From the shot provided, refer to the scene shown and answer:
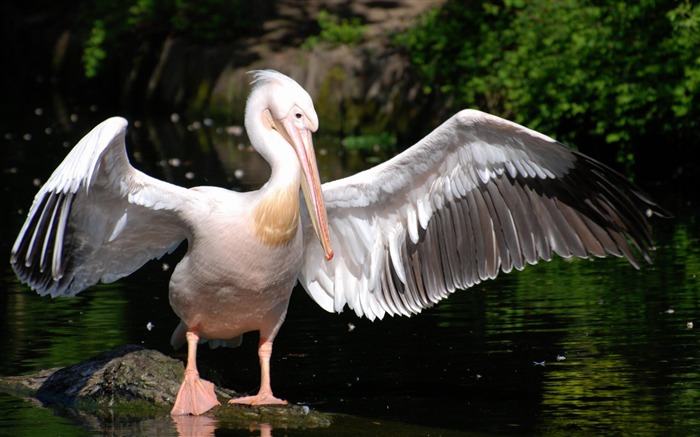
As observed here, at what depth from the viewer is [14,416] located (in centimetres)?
549

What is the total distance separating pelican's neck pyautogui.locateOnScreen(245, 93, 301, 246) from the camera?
217 inches

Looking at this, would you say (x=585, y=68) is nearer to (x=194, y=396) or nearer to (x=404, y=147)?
(x=404, y=147)

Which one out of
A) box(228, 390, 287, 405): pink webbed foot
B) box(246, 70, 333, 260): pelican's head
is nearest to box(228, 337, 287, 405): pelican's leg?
box(228, 390, 287, 405): pink webbed foot

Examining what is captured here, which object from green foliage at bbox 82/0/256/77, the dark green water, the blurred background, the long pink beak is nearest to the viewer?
the dark green water

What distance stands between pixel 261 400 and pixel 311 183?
103cm

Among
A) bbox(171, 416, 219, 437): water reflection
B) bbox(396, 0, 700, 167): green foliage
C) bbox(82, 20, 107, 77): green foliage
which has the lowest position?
bbox(171, 416, 219, 437): water reflection

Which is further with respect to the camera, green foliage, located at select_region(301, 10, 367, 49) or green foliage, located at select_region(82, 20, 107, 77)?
green foliage, located at select_region(82, 20, 107, 77)

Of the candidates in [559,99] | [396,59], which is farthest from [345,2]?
[559,99]

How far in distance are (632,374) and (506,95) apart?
8.08m

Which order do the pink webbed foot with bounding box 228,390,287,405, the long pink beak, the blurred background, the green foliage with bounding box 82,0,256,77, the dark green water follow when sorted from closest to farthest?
the dark green water, the pink webbed foot with bounding box 228,390,287,405, the long pink beak, the blurred background, the green foliage with bounding box 82,0,256,77

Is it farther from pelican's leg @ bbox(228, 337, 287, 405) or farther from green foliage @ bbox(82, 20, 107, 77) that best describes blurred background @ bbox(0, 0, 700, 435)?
pelican's leg @ bbox(228, 337, 287, 405)

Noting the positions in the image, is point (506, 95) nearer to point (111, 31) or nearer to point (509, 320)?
point (509, 320)

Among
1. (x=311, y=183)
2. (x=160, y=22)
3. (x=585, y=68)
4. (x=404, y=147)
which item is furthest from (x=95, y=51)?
(x=311, y=183)

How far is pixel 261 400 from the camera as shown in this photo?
18.1ft
